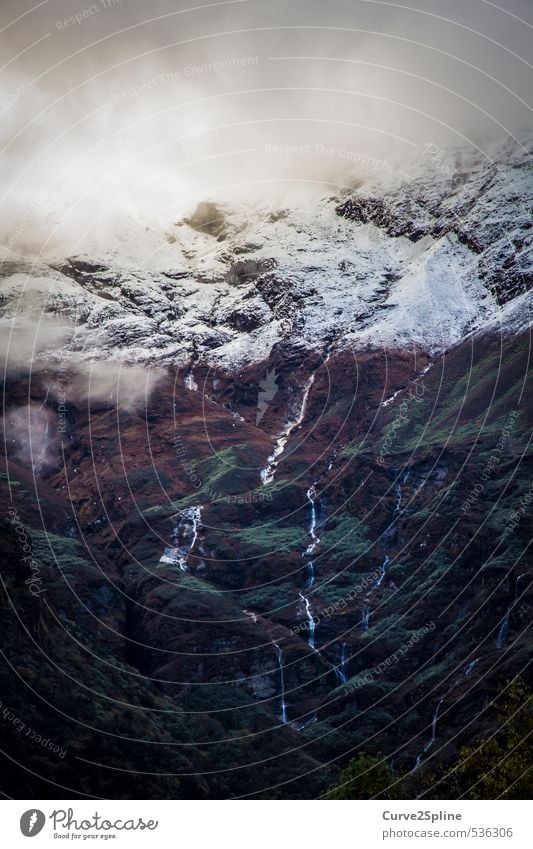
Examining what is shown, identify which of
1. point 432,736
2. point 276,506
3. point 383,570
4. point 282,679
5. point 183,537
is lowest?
point 282,679

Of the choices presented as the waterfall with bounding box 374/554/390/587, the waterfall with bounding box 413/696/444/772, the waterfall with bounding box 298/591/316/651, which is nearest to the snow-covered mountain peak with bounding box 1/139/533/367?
the waterfall with bounding box 374/554/390/587

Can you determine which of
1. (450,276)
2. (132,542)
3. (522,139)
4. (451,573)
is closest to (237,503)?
(132,542)

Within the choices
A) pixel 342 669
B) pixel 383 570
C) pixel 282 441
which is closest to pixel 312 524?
pixel 383 570

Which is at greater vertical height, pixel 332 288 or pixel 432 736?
pixel 332 288

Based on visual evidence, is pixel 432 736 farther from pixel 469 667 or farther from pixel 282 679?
pixel 282 679
